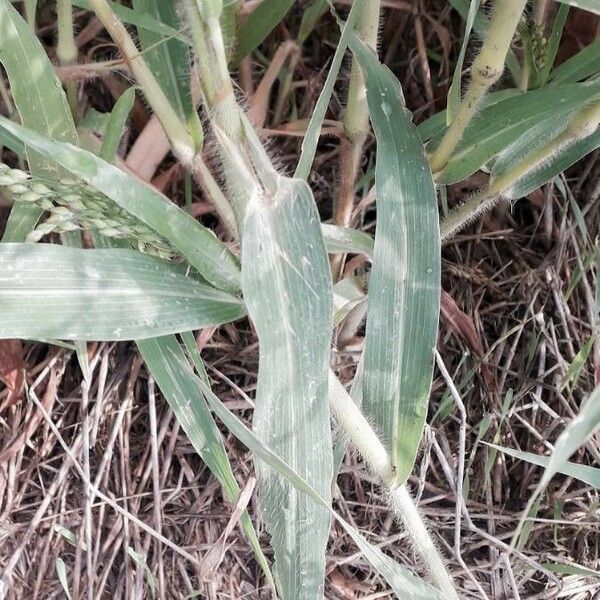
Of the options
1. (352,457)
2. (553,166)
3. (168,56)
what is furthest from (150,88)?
(352,457)

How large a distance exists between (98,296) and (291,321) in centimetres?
20

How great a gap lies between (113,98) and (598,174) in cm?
74

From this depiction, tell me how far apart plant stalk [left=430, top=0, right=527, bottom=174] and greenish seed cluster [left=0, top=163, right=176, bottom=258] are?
0.31 metres

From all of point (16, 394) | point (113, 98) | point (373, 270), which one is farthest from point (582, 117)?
point (16, 394)

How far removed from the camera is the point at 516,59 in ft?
2.98

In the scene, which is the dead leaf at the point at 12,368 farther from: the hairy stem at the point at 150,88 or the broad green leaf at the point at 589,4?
the broad green leaf at the point at 589,4

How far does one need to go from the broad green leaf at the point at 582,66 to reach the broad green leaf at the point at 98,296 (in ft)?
1.64

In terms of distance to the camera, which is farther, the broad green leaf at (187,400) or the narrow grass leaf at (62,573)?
the narrow grass leaf at (62,573)

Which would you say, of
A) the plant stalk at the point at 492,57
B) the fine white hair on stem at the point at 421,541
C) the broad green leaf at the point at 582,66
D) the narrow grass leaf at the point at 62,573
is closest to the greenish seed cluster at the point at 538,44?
the broad green leaf at the point at 582,66

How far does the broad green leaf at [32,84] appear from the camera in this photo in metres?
0.73

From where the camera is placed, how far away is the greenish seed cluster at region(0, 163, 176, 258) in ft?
2.05

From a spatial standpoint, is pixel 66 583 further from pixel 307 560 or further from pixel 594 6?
pixel 594 6

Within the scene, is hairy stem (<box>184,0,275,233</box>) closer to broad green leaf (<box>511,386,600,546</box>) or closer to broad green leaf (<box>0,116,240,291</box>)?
broad green leaf (<box>0,116,240,291</box>)

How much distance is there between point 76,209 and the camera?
65cm
